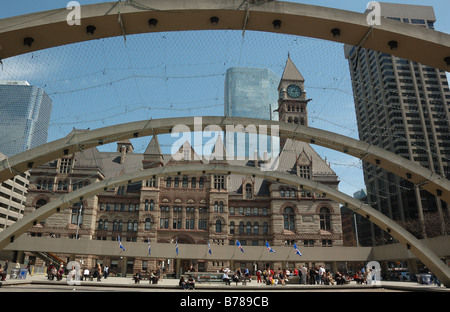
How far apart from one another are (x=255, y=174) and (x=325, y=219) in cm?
2731

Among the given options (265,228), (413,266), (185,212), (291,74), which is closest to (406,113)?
(291,74)

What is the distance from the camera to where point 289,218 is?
48031 millimetres

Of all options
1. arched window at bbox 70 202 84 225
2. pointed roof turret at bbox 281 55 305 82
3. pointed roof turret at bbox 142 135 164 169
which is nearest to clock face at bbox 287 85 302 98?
pointed roof turret at bbox 281 55 305 82

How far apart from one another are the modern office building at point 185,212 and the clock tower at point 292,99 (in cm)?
1450

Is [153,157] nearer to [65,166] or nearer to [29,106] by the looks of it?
[65,166]

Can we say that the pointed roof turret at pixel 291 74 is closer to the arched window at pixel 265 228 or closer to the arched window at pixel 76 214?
the arched window at pixel 265 228

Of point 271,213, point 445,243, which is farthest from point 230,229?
point 445,243

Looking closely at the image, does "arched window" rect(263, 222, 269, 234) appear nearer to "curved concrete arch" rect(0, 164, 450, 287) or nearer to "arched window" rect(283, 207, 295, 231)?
"arched window" rect(283, 207, 295, 231)

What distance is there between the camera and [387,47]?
356 inches

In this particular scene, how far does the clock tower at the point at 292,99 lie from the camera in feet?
210

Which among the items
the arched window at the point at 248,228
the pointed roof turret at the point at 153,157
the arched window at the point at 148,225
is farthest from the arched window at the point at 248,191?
the arched window at the point at 148,225

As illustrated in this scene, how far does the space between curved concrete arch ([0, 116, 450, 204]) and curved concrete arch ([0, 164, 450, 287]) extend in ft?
12.5
